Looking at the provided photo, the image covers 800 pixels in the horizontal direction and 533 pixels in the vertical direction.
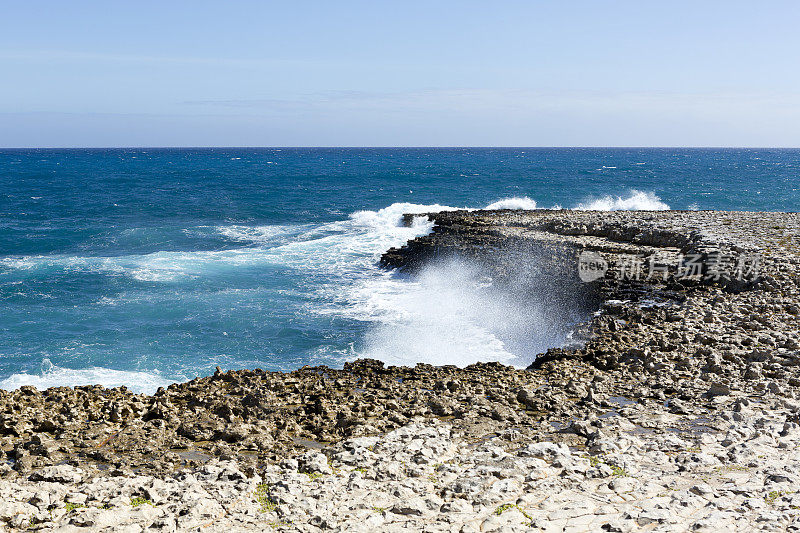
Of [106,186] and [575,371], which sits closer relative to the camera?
[575,371]

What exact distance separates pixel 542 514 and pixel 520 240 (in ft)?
69.2

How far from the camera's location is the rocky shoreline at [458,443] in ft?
23.8

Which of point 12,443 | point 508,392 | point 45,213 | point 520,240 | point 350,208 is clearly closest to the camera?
point 12,443

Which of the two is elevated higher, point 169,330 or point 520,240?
point 520,240

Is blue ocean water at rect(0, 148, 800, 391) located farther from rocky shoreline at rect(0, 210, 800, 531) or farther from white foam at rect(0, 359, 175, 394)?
rocky shoreline at rect(0, 210, 800, 531)

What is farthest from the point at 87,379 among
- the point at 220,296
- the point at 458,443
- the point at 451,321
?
the point at 451,321

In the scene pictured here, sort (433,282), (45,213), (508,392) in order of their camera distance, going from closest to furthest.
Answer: (508,392) < (433,282) < (45,213)

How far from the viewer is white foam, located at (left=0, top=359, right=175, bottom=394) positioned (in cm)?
1505

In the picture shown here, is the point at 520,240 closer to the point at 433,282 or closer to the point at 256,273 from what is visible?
the point at 433,282

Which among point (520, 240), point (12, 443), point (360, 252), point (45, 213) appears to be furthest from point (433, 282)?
point (45, 213)

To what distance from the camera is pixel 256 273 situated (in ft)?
92.7

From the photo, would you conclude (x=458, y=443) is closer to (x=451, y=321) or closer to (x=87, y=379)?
(x=87, y=379)

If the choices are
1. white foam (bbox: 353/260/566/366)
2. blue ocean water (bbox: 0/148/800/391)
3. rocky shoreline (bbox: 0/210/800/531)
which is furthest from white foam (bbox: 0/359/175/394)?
white foam (bbox: 353/260/566/366)

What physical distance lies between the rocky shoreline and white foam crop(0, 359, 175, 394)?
152 inches
